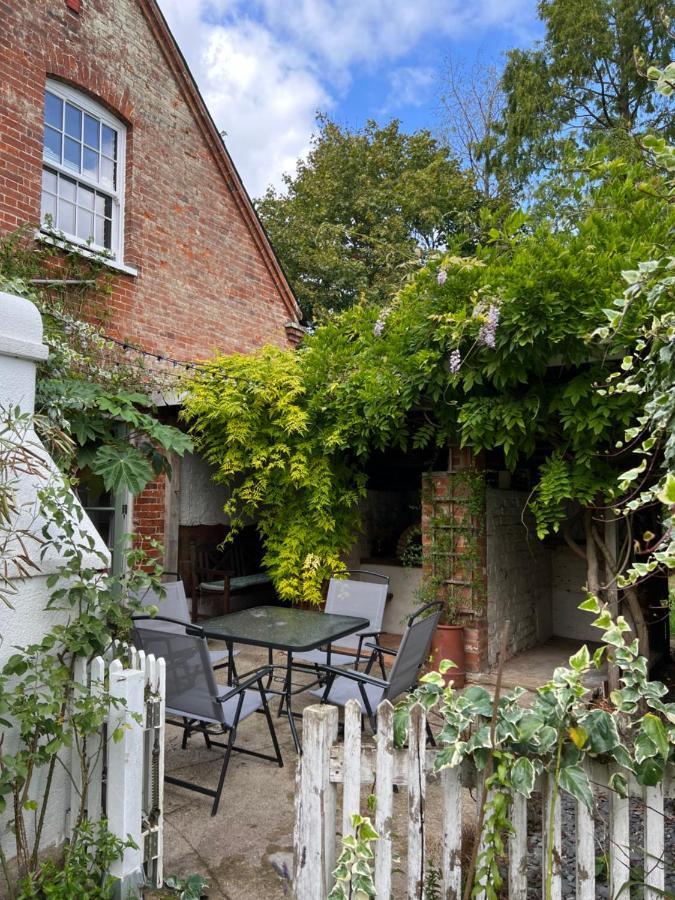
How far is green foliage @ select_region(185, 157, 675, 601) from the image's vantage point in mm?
4309

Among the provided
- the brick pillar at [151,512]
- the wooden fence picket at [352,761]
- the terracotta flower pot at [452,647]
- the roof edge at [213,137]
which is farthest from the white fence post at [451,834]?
the roof edge at [213,137]

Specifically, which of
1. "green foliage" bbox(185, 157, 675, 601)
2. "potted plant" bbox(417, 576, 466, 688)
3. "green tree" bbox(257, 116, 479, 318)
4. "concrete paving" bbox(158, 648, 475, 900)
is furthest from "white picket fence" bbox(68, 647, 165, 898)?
"green tree" bbox(257, 116, 479, 318)

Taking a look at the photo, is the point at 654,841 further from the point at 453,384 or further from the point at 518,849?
the point at 453,384

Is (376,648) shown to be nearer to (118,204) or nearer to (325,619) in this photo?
(325,619)

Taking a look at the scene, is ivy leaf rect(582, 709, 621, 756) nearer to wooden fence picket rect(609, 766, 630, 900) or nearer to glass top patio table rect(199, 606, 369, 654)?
wooden fence picket rect(609, 766, 630, 900)

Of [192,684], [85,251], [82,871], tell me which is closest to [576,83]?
[85,251]

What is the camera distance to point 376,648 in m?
4.19

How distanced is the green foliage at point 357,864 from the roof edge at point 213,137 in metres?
8.81

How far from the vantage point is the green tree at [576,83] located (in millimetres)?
15570

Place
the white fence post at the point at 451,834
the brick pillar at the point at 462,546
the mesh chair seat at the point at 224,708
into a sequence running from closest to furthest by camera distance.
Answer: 1. the white fence post at the point at 451,834
2. the mesh chair seat at the point at 224,708
3. the brick pillar at the point at 462,546

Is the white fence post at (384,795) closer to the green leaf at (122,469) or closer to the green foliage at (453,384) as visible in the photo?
the green foliage at (453,384)

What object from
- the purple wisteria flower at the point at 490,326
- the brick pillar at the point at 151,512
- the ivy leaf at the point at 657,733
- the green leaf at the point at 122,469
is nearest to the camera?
the ivy leaf at the point at 657,733

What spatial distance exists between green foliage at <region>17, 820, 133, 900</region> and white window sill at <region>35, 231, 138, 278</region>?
18.3 ft

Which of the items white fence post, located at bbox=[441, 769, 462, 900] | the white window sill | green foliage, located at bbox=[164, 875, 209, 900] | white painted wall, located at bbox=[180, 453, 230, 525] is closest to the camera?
white fence post, located at bbox=[441, 769, 462, 900]
